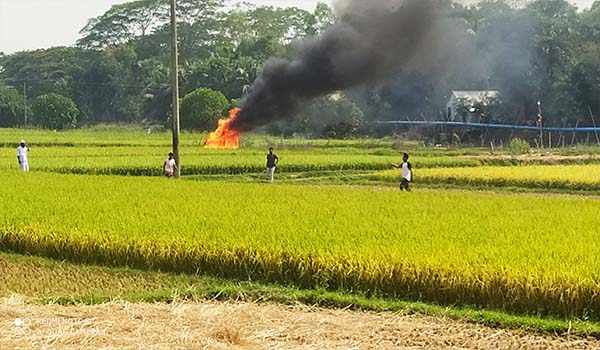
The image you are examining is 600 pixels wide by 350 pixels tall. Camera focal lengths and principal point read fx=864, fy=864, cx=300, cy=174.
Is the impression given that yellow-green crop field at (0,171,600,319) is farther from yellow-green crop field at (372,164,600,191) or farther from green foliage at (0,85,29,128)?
green foliage at (0,85,29,128)

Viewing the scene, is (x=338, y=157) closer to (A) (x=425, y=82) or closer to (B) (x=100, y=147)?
(B) (x=100, y=147)

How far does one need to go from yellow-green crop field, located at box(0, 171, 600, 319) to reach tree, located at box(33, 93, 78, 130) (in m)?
53.4

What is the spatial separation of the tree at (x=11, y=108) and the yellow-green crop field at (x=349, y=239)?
60518 millimetres

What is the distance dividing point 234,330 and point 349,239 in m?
3.78

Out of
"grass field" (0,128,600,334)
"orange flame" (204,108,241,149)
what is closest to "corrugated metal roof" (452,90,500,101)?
"orange flame" (204,108,241,149)

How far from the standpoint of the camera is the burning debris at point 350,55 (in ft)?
78.3

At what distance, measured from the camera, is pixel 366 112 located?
176 feet

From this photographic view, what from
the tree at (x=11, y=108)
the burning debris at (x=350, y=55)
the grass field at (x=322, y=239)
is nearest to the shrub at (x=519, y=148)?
the burning debris at (x=350, y=55)

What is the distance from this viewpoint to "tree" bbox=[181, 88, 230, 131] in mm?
43812

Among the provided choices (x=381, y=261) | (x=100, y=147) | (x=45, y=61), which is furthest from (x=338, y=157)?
(x=45, y=61)

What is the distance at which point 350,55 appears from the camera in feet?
84.3

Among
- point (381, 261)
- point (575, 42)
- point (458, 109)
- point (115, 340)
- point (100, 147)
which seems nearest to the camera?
point (115, 340)

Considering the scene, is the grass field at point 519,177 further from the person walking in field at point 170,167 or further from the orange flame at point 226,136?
the person walking in field at point 170,167

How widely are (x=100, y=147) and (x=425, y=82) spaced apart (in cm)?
2500
